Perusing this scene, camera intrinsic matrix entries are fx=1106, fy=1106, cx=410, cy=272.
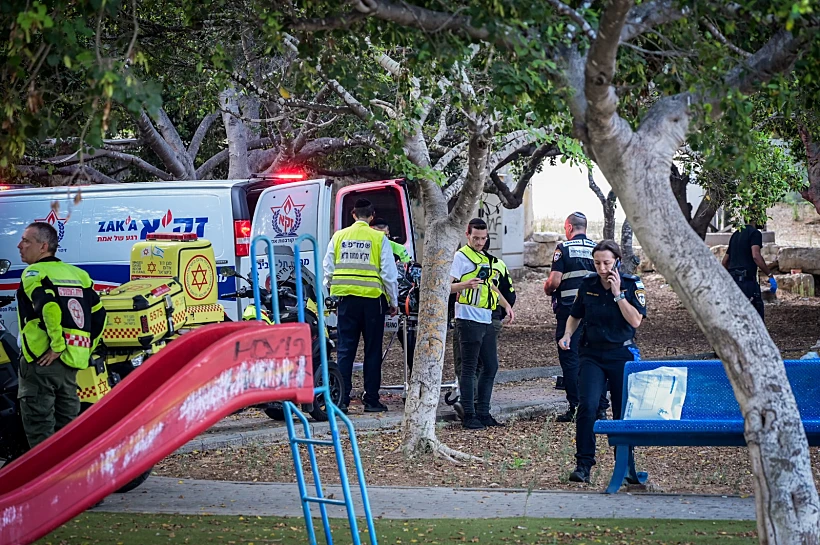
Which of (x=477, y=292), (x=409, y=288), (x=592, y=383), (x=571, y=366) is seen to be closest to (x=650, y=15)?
(x=592, y=383)

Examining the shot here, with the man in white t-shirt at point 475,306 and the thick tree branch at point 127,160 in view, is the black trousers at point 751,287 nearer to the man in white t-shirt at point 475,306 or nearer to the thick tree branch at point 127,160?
the man in white t-shirt at point 475,306

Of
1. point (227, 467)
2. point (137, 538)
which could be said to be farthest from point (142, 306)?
point (137, 538)

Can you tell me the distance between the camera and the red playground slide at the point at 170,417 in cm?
484

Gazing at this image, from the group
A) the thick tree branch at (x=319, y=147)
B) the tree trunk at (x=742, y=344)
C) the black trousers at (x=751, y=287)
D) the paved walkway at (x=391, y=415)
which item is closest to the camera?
the tree trunk at (x=742, y=344)

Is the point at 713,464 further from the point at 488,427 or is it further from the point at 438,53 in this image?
the point at 438,53

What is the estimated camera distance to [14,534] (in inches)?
195

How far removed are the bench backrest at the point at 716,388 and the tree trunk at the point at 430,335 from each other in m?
1.82

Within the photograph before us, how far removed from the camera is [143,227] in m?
13.4

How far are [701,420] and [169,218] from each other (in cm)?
745

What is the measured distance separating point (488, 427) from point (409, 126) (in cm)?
356

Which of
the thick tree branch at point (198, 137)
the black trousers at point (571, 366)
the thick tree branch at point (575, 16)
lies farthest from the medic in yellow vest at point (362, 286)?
the thick tree branch at point (198, 137)

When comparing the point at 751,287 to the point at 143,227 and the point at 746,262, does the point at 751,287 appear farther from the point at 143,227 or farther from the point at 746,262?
the point at 143,227

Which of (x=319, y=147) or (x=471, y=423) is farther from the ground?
(x=319, y=147)

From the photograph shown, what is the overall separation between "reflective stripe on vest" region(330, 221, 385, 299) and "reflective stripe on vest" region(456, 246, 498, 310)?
1041 millimetres
